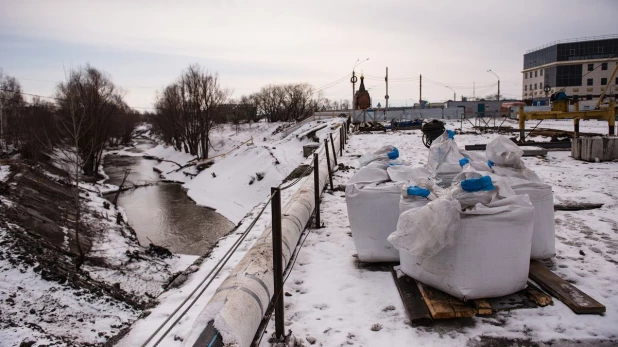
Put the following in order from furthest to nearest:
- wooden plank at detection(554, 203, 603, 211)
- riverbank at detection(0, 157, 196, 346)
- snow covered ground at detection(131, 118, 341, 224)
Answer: snow covered ground at detection(131, 118, 341, 224), riverbank at detection(0, 157, 196, 346), wooden plank at detection(554, 203, 603, 211)

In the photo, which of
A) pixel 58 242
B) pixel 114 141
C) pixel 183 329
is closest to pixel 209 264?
pixel 183 329

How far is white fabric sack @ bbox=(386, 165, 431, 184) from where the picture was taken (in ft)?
14.6

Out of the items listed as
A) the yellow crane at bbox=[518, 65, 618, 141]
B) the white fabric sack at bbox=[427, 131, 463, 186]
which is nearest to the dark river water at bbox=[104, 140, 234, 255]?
the white fabric sack at bbox=[427, 131, 463, 186]

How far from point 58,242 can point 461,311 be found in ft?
43.0

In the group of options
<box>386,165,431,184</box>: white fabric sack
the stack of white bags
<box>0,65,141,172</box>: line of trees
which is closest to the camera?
the stack of white bags

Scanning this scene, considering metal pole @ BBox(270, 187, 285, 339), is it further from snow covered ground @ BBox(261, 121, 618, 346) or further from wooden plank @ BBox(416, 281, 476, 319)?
wooden plank @ BBox(416, 281, 476, 319)

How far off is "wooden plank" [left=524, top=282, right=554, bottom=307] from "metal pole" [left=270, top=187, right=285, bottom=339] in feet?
6.94

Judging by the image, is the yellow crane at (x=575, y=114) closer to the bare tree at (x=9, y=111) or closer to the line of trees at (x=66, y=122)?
the line of trees at (x=66, y=122)

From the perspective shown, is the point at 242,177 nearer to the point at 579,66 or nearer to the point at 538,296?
the point at 538,296

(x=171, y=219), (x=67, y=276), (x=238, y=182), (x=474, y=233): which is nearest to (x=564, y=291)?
(x=474, y=233)

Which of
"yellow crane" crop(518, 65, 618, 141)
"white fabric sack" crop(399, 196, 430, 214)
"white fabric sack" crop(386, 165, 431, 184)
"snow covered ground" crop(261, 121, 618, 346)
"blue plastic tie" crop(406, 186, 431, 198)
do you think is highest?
"yellow crane" crop(518, 65, 618, 141)

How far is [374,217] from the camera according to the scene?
4.29 m

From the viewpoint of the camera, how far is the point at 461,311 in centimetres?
320

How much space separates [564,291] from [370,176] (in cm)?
214
